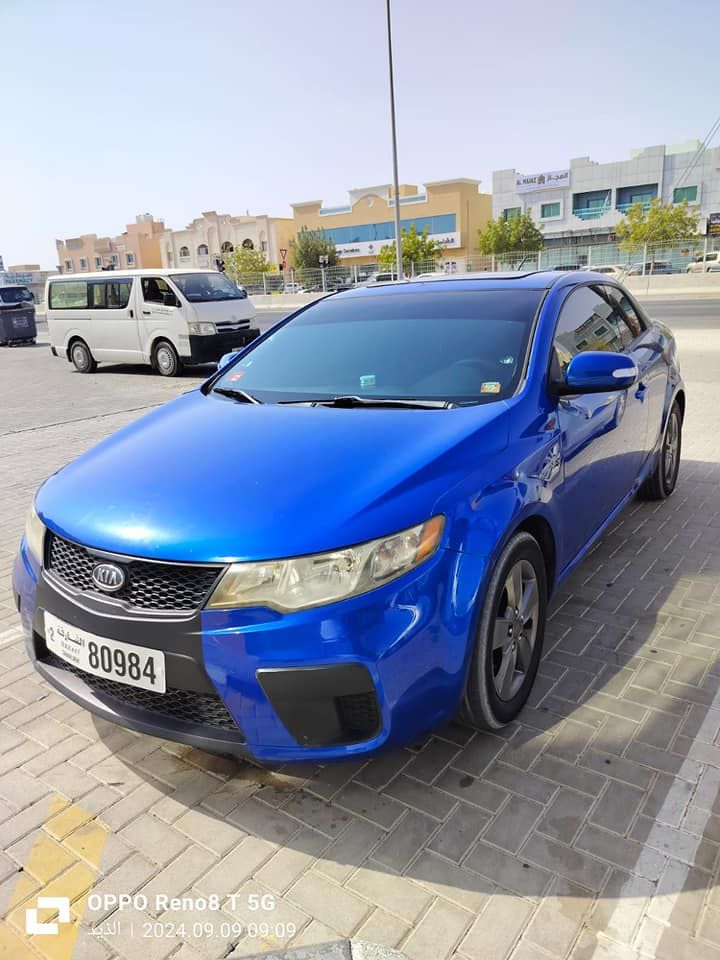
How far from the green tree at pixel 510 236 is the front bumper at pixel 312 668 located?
59.4m

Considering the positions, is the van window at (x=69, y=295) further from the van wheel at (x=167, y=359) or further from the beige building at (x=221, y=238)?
the beige building at (x=221, y=238)

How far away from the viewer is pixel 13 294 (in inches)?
972

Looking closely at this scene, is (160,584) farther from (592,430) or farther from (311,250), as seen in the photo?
(311,250)

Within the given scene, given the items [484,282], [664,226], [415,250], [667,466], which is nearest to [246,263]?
[415,250]

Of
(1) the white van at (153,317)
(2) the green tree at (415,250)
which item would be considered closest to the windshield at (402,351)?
(1) the white van at (153,317)

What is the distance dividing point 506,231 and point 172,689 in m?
61.1

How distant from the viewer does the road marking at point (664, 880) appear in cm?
189

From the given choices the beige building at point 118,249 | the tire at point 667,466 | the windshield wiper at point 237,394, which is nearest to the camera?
the windshield wiper at point 237,394

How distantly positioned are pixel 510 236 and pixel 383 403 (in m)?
59.9

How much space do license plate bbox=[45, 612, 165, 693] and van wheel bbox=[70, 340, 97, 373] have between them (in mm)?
13691

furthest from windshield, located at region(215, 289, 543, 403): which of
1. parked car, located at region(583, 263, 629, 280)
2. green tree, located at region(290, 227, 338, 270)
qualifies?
green tree, located at region(290, 227, 338, 270)

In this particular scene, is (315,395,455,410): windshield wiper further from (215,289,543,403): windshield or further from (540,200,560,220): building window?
(540,200,560,220): building window

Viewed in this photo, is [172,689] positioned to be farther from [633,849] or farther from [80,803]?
[633,849]

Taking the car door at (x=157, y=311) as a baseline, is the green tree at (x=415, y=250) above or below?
above
